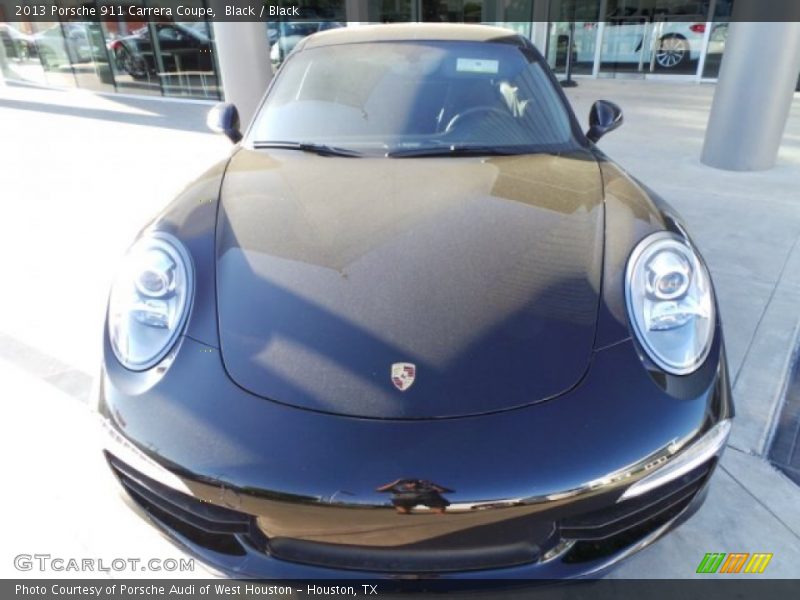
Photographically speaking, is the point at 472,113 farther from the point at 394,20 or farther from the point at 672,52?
the point at 394,20

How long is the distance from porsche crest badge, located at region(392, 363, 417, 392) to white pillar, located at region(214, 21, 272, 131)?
548 cm

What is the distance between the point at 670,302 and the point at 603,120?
1.44m

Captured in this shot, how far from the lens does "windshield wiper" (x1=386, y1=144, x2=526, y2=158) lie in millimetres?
2191

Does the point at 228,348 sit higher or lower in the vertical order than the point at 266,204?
lower

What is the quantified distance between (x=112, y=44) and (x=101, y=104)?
1.92 meters

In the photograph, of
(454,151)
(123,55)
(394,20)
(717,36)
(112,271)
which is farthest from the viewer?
(394,20)

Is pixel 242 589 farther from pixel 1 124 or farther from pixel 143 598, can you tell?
pixel 1 124

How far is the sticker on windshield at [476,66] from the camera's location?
251 centimetres

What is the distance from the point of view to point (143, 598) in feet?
5.17

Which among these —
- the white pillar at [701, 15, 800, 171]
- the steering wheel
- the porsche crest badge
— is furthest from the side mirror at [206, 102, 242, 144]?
the white pillar at [701, 15, 800, 171]

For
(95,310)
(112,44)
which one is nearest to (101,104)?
(112,44)

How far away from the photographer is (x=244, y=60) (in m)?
6.21

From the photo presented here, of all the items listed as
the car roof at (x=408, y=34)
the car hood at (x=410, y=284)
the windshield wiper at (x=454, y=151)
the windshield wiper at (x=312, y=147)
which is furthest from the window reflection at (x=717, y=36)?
the car hood at (x=410, y=284)

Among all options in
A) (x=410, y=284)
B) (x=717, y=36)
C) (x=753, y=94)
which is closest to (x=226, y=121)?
(x=410, y=284)
